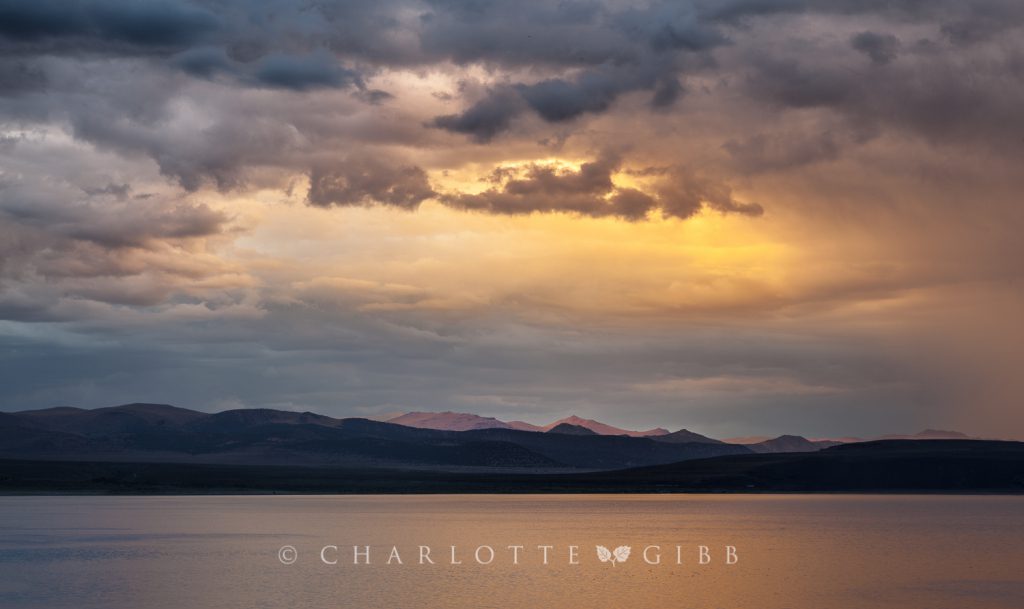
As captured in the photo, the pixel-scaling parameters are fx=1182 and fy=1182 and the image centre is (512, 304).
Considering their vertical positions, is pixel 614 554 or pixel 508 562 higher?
pixel 614 554

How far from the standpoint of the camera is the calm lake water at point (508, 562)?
59.7 meters

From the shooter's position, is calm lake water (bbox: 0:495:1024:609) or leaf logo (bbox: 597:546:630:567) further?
leaf logo (bbox: 597:546:630:567)

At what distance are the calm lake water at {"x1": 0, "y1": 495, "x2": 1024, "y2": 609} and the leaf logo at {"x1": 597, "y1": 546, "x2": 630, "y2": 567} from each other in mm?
1050

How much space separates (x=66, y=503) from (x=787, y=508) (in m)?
109

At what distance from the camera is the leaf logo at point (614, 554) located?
7943 cm

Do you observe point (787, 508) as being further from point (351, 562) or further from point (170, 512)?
point (351, 562)

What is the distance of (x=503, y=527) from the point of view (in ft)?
379

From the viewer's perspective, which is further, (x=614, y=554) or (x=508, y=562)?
(x=614, y=554)

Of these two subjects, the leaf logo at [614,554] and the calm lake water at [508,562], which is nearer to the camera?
the calm lake water at [508,562]

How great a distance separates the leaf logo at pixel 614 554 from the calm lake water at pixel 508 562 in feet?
3.44

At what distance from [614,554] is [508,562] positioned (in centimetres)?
983

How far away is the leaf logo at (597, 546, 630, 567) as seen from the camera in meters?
79.4

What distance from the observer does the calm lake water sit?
5966 cm

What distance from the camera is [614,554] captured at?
8375cm
